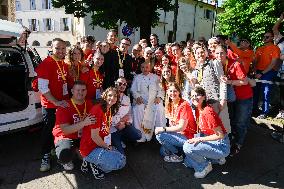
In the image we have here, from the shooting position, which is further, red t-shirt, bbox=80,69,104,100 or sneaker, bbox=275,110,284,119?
sneaker, bbox=275,110,284,119

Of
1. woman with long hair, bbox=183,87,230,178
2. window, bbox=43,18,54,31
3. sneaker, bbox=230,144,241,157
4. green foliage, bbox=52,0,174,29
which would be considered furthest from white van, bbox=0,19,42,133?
window, bbox=43,18,54,31

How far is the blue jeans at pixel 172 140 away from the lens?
4672 mm

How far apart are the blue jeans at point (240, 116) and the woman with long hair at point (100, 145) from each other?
2.12m

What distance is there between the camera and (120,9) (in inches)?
462

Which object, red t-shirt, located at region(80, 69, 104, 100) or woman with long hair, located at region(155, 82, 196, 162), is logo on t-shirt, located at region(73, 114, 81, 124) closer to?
red t-shirt, located at region(80, 69, 104, 100)

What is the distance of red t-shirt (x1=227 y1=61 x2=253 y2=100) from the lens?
4680 millimetres

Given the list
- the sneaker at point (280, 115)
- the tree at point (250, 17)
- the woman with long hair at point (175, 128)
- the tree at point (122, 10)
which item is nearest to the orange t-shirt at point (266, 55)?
the sneaker at point (280, 115)

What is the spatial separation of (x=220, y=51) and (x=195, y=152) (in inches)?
64.7

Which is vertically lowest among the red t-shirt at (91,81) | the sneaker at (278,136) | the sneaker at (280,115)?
the sneaker at (278,136)

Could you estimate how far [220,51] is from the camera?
4.68 m

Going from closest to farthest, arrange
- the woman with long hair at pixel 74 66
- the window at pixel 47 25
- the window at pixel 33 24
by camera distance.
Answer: the woman with long hair at pixel 74 66, the window at pixel 47 25, the window at pixel 33 24

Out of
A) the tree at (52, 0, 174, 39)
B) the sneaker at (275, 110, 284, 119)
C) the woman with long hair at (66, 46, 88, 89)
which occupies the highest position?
the tree at (52, 0, 174, 39)

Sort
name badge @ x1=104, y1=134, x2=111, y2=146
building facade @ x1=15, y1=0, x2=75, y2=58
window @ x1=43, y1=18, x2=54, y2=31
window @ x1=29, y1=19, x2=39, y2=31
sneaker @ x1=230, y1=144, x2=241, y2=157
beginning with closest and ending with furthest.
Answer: name badge @ x1=104, y1=134, x2=111, y2=146 → sneaker @ x1=230, y1=144, x2=241, y2=157 → building facade @ x1=15, y1=0, x2=75, y2=58 → window @ x1=43, y1=18, x2=54, y2=31 → window @ x1=29, y1=19, x2=39, y2=31

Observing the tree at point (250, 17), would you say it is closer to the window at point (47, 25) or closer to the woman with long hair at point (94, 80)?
the woman with long hair at point (94, 80)
